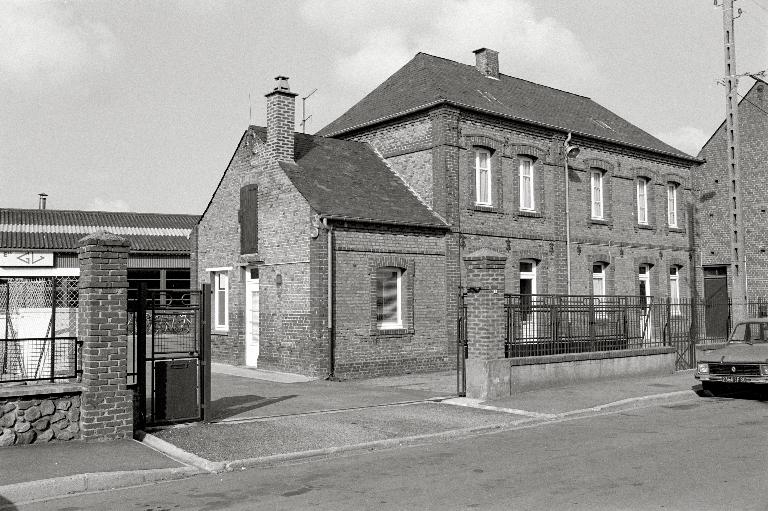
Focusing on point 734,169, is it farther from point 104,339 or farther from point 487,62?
point 104,339

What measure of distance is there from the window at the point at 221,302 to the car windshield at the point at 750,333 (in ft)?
44.6

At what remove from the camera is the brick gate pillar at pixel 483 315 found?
48.1 feet

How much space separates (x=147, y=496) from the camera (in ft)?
25.8

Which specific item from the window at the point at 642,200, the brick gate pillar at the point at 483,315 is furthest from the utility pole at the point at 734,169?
the brick gate pillar at the point at 483,315

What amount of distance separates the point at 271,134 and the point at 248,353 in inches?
240

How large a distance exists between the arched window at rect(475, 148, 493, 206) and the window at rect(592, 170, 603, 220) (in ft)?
17.1

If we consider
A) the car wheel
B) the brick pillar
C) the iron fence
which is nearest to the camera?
the brick pillar

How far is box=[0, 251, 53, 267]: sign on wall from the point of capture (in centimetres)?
3616

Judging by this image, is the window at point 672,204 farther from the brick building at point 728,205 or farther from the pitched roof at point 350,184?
the pitched roof at point 350,184

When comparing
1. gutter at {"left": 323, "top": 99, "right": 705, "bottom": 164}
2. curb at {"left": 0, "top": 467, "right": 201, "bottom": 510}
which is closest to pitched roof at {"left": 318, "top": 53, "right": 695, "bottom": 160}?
gutter at {"left": 323, "top": 99, "right": 705, "bottom": 164}

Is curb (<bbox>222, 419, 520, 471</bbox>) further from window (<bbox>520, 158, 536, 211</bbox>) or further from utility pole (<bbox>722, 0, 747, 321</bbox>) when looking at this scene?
window (<bbox>520, 158, 536, 211</bbox>)

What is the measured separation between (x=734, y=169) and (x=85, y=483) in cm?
1871

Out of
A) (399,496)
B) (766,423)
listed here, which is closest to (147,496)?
(399,496)

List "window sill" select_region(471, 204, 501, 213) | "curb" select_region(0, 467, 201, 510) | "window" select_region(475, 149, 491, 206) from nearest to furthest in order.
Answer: "curb" select_region(0, 467, 201, 510) → "window sill" select_region(471, 204, 501, 213) → "window" select_region(475, 149, 491, 206)
